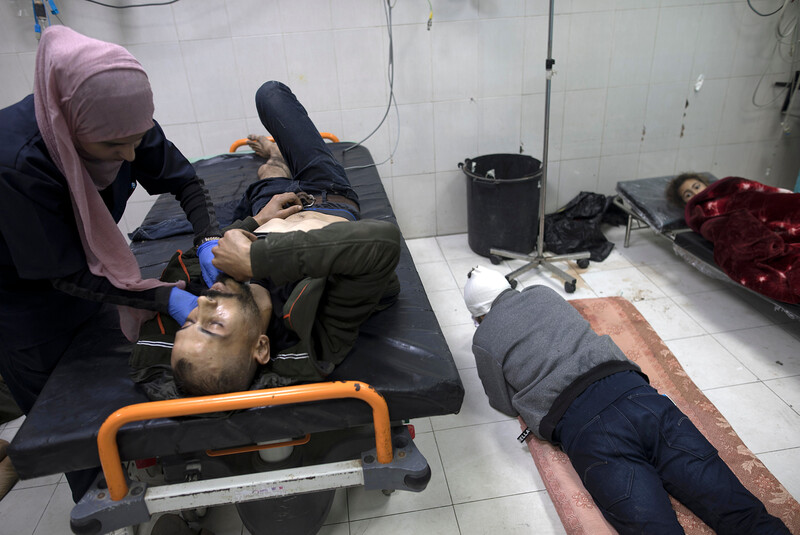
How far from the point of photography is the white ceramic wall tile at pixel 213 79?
10.5 feet

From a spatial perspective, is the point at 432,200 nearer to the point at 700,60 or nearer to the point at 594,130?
the point at 594,130

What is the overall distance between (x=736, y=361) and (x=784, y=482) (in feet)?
2.33

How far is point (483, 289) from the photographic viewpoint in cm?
218

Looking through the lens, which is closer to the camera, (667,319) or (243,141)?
(667,319)

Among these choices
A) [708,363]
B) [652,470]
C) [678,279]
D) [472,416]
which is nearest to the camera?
[652,470]

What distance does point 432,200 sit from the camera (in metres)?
3.84

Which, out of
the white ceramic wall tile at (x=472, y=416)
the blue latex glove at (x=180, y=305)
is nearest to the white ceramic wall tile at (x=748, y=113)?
the white ceramic wall tile at (x=472, y=416)

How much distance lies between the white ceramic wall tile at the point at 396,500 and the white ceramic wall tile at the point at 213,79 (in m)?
2.49

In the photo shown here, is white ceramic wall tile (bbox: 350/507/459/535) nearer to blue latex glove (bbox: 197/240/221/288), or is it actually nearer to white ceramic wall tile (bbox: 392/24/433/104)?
blue latex glove (bbox: 197/240/221/288)

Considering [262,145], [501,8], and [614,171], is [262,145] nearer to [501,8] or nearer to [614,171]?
[501,8]

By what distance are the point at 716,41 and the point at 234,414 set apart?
380 cm

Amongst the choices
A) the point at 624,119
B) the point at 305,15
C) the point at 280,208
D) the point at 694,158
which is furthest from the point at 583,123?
the point at 280,208

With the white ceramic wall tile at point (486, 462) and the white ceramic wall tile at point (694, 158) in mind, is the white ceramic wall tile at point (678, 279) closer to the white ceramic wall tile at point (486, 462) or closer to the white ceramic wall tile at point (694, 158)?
the white ceramic wall tile at point (694, 158)

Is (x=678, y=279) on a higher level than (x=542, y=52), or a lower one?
lower
